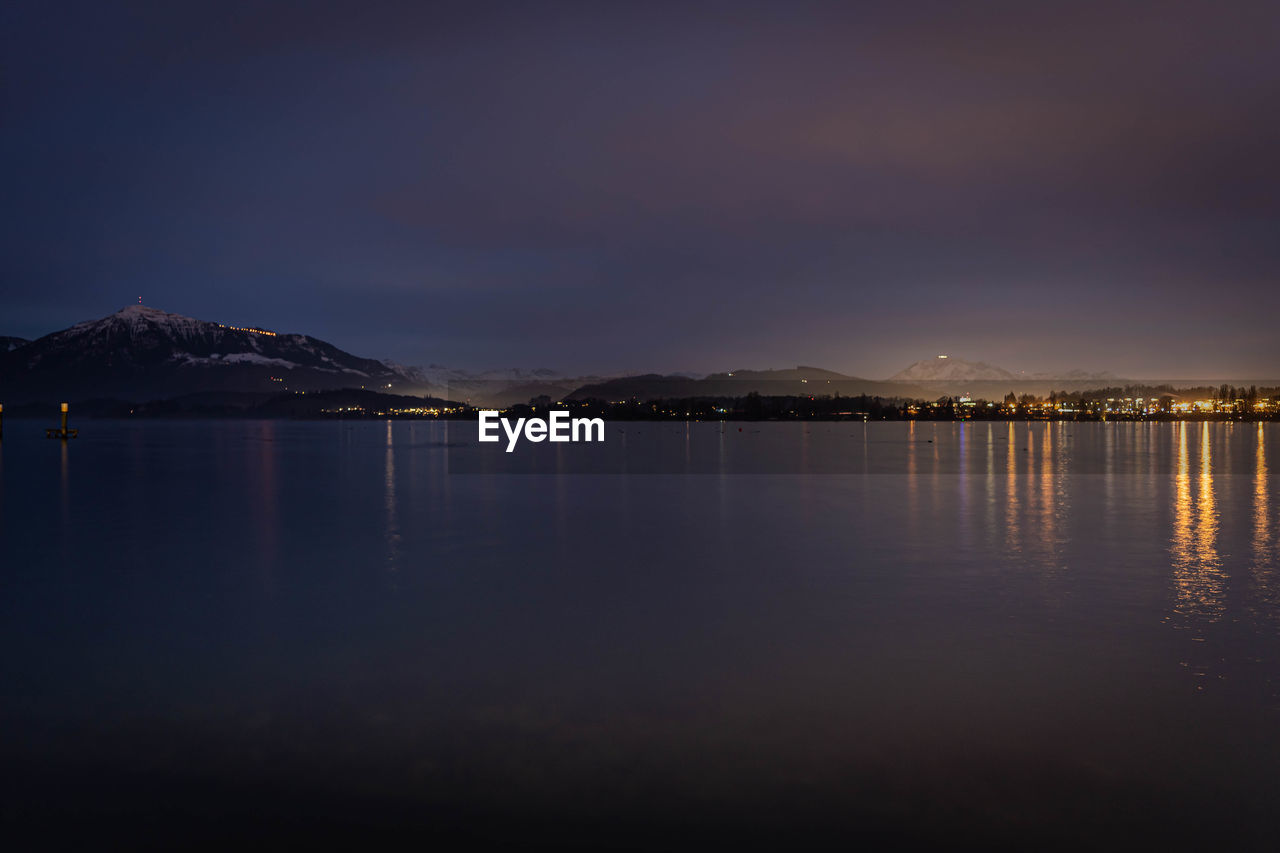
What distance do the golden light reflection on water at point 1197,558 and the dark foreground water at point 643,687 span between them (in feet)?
0.47

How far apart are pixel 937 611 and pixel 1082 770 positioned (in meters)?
6.52

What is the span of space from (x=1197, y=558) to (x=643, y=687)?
15.8 meters

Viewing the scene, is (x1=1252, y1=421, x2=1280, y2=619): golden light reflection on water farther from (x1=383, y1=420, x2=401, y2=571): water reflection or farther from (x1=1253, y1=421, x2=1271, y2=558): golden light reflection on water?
(x1=383, y1=420, x2=401, y2=571): water reflection

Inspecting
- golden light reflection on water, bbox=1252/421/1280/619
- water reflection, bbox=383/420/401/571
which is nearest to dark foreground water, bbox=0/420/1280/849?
golden light reflection on water, bbox=1252/421/1280/619

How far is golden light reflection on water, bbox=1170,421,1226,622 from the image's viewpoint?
14.9 metres

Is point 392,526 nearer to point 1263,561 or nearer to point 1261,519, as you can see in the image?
point 1263,561

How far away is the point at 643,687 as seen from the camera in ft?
34.9

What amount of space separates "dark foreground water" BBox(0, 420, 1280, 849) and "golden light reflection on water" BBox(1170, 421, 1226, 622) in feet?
0.47

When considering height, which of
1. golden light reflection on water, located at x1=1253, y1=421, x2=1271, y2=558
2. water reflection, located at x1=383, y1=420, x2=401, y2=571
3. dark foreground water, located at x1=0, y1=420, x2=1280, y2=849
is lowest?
golden light reflection on water, located at x1=1253, y1=421, x2=1271, y2=558

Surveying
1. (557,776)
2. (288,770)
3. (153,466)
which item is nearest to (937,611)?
(557,776)

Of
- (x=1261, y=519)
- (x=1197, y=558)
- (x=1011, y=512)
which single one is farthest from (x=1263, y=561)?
(x=1011, y=512)

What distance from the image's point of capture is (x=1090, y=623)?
1362 cm

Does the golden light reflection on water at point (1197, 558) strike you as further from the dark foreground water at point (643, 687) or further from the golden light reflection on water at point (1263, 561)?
the golden light reflection on water at point (1263, 561)

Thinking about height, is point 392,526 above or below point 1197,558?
above
